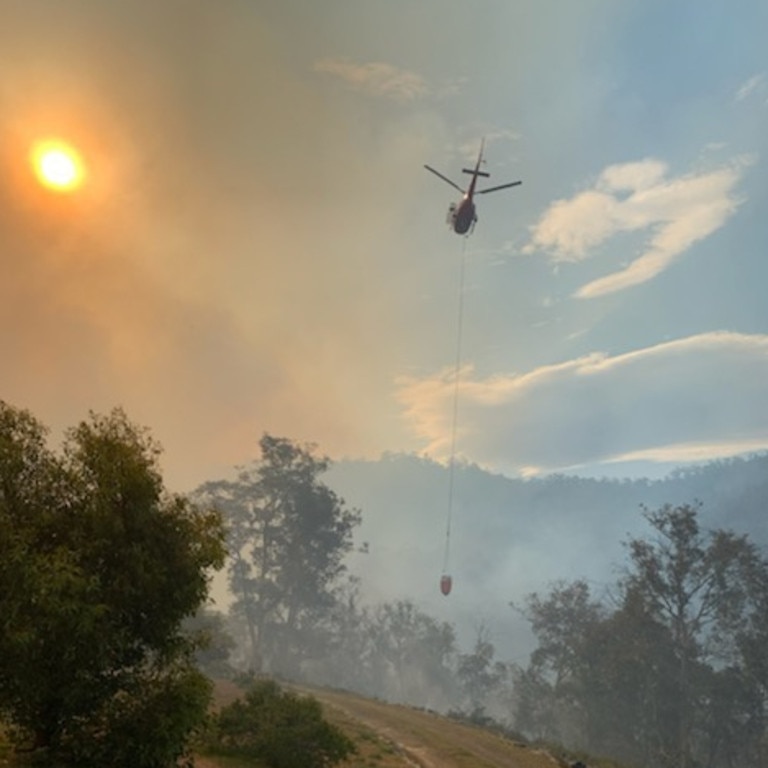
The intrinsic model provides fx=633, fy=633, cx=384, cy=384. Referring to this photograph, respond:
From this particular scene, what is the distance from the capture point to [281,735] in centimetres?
2233

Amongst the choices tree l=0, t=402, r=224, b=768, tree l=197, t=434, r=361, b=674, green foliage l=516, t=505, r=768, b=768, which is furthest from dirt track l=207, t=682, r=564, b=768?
tree l=197, t=434, r=361, b=674

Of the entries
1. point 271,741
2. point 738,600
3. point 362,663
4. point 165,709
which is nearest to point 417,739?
point 271,741

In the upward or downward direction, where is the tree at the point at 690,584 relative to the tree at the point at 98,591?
upward

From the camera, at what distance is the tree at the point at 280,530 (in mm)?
82250

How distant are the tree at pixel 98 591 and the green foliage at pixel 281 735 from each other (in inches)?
308

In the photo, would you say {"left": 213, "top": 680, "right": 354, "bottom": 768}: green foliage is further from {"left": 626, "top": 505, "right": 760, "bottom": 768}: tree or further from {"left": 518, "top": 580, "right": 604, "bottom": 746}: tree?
{"left": 518, "top": 580, "right": 604, "bottom": 746}: tree

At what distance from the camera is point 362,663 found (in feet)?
368

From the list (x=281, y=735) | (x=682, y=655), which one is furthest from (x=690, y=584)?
(x=281, y=735)

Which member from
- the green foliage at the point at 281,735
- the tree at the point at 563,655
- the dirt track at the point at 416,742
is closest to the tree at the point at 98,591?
the dirt track at the point at 416,742

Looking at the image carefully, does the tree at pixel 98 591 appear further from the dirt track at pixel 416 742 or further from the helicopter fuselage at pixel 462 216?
the helicopter fuselage at pixel 462 216

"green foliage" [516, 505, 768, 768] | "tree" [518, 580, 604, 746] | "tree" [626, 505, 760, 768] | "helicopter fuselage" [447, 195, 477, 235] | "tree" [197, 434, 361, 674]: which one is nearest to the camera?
"helicopter fuselage" [447, 195, 477, 235]

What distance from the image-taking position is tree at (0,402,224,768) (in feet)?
44.1

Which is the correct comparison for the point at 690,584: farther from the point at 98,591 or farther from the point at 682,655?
the point at 98,591

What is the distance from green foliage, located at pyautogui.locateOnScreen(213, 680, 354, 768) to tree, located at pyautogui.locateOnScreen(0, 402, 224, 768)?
25.6 feet
